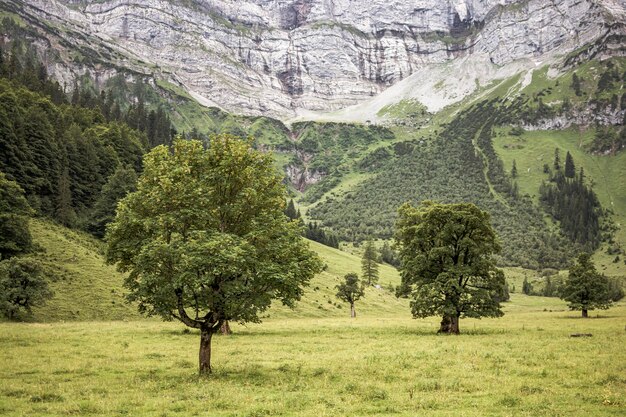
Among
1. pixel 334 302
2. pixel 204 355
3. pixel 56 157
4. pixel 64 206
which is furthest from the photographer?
pixel 56 157

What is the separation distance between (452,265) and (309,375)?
95.7 feet

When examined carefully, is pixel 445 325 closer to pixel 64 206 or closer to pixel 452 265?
pixel 452 265

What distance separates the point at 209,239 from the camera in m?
25.4

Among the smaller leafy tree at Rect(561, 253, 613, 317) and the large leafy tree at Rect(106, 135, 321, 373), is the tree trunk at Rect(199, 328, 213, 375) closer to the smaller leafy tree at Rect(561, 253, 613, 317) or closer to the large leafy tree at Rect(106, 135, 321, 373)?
the large leafy tree at Rect(106, 135, 321, 373)

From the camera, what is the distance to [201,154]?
95.4ft

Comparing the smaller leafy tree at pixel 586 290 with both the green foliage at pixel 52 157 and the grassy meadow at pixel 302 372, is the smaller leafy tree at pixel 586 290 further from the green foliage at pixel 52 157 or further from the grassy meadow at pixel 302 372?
the green foliage at pixel 52 157

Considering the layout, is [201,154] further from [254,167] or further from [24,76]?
[24,76]

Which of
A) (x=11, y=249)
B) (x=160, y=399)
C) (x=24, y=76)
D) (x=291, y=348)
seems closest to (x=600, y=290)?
(x=291, y=348)

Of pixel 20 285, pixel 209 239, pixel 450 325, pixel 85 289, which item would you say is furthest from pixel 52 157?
pixel 209 239

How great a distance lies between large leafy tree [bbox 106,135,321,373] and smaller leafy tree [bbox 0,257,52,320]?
94.5 feet

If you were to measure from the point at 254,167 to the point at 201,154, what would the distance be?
334 centimetres

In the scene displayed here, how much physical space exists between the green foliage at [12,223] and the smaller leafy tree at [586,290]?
84.8m

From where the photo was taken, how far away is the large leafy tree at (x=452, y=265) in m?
50.2

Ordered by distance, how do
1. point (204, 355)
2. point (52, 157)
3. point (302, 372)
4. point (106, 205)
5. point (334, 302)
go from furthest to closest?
point (334, 302)
point (52, 157)
point (106, 205)
point (302, 372)
point (204, 355)
